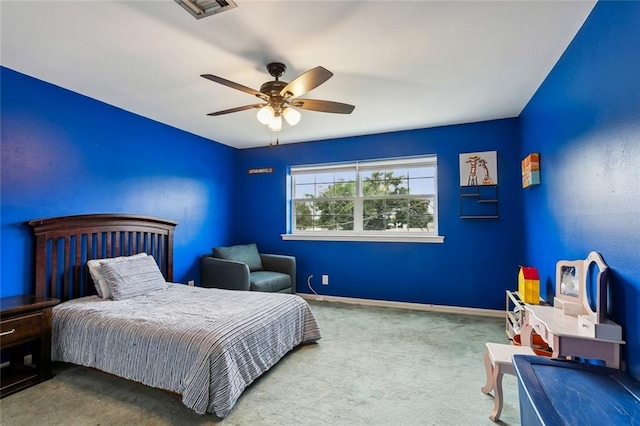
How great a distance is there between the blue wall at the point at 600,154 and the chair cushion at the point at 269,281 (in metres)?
2.88

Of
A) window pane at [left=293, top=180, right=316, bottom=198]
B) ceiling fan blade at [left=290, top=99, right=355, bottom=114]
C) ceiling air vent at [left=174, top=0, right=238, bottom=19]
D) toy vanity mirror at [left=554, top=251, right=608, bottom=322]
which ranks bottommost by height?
toy vanity mirror at [left=554, top=251, right=608, bottom=322]

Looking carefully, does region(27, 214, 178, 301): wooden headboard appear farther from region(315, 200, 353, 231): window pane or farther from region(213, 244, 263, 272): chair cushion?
region(315, 200, 353, 231): window pane

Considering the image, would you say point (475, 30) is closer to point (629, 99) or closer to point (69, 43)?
point (629, 99)

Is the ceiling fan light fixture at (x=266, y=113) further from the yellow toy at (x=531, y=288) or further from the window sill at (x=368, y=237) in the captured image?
the yellow toy at (x=531, y=288)

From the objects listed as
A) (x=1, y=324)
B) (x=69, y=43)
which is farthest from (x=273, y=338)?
(x=69, y=43)

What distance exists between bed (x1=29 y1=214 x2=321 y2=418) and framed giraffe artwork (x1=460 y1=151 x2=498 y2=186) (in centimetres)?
257

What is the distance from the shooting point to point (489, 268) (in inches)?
147

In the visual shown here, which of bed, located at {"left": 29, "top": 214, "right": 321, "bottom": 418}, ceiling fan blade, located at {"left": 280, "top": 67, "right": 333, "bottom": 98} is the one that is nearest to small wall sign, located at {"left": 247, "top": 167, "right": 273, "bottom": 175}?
bed, located at {"left": 29, "top": 214, "right": 321, "bottom": 418}

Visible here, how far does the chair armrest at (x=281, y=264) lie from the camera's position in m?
4.35

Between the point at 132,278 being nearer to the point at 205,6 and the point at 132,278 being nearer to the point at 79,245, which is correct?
the point at 79,245

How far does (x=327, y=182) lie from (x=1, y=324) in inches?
146

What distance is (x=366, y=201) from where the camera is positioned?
4.46m

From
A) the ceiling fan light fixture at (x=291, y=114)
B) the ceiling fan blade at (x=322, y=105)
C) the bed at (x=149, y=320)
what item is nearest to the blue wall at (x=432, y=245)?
the bed at (x=149, y=320)

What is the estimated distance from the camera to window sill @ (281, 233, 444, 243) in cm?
398
